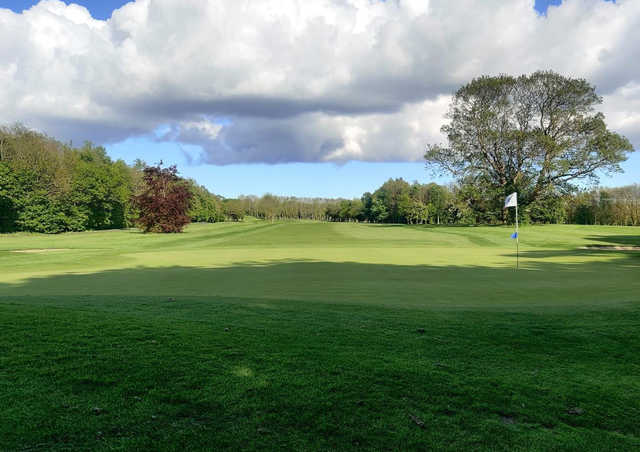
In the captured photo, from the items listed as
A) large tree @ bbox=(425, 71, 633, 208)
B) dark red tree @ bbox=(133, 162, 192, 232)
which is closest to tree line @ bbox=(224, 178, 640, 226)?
large tree @ bbox=(425, 71, 633, 208)

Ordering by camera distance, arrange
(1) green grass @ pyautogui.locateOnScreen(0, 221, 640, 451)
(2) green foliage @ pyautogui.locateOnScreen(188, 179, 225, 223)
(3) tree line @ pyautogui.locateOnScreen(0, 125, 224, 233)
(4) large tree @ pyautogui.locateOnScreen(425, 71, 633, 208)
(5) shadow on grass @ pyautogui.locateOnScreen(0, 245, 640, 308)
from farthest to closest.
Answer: (2) green foliage @ pyautogui.locateOnScreen(188, 179, 225, 223), (3) tree line @ pyautogui.locateOnScreen(0, 125, 224, 233), (4) large tree @ pyautogui.locateOnScreen(425, 71, 633, 208), (5) shadow on grass @ pyautogui.locateOnScreen(0, 245, 640, 308), (1) green grass @ pyautogui.locateOnScreen(0, 221, 640, 451)

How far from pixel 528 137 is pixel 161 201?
4825 centimetres

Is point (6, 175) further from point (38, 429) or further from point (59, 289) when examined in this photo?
point (38, 429)

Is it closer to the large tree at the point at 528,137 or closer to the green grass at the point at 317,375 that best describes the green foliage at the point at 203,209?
the large tree at the point at 528,137

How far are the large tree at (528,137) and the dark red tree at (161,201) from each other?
3560 centimetres

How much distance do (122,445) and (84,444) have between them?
306 mm

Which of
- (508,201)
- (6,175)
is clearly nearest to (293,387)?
(508,201)

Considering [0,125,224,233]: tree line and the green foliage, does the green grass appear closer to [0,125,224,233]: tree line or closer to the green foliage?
[0,125,224,233]: tree line

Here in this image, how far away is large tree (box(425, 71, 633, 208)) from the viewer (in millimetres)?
49656

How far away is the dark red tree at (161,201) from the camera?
2248 inches

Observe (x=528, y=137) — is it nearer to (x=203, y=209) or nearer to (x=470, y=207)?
(x=470, y=207)

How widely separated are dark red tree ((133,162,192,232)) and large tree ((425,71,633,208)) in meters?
35.6

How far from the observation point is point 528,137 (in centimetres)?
5097

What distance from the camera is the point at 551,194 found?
52.3m
